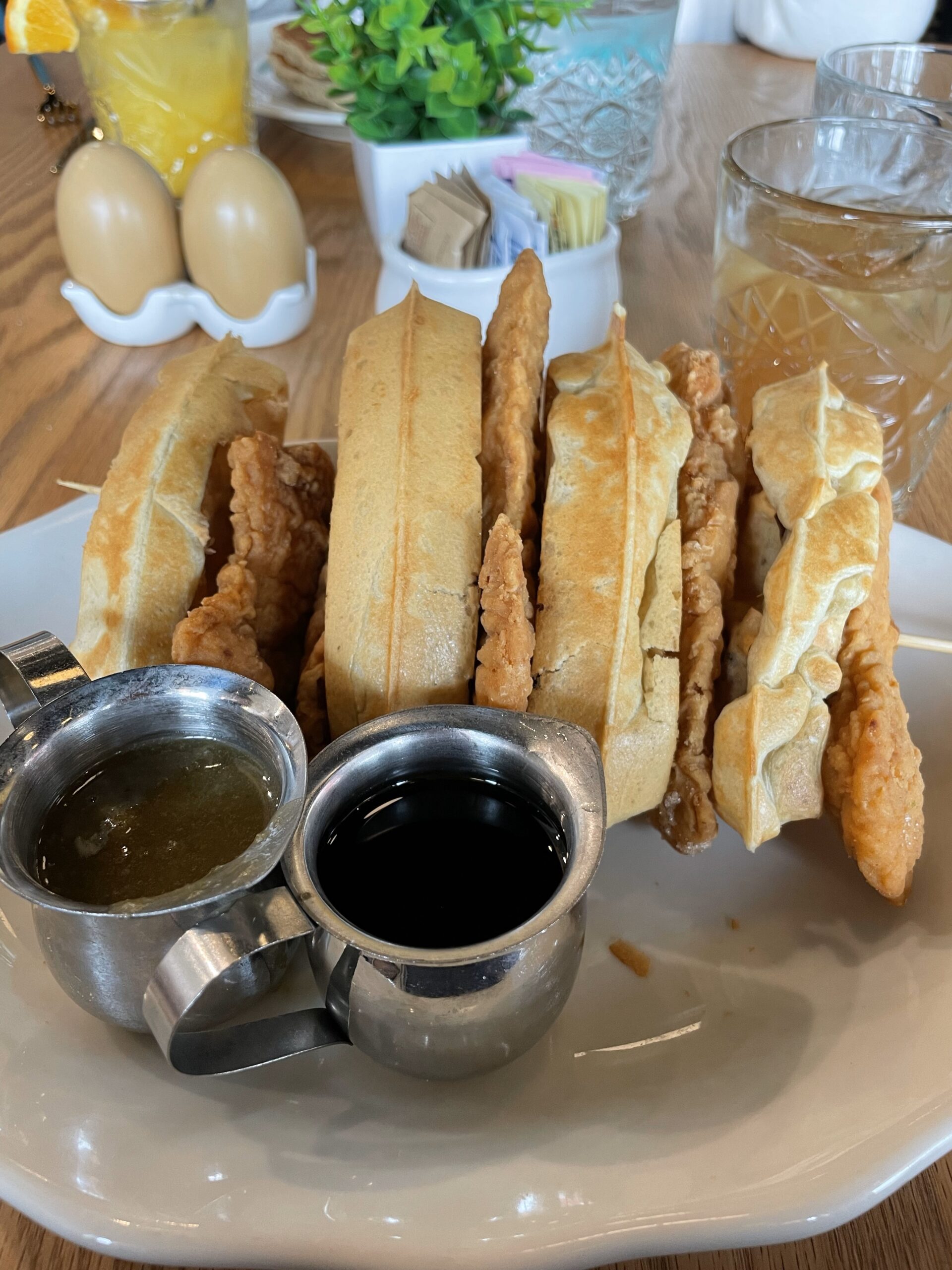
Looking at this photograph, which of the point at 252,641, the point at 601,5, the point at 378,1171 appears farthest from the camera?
the point at 601,5

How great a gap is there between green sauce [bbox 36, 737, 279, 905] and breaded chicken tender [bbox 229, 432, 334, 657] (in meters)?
0.23

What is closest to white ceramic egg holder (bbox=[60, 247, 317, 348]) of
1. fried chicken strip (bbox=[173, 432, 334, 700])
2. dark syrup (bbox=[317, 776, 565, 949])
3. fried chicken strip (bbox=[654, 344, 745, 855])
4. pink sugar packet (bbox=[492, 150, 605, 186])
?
pink sugar packet (bbox=[492, 150, 605, 186])

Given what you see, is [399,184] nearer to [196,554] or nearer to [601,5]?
[601,5]

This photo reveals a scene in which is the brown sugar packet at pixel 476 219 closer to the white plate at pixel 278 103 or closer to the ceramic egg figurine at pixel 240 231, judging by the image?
the ceramic egg figurine at pixel 240 231

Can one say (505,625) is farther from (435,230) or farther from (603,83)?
(603,83)

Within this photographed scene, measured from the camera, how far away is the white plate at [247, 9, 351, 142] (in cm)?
279

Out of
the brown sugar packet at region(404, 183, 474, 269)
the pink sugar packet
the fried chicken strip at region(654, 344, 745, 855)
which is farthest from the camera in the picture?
the pink sugar packet

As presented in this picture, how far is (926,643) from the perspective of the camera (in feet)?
3.65

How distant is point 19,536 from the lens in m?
1.30

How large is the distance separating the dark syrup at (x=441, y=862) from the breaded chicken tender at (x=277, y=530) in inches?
12.3

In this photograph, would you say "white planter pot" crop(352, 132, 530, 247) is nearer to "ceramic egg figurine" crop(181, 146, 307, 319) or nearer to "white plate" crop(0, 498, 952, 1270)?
"ceramic egg figurine" crop(181, 146, 307, 319)

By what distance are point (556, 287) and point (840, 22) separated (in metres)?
2.88

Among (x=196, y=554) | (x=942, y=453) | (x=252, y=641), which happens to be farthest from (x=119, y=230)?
(x=942, y=453)

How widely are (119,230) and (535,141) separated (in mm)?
1134
